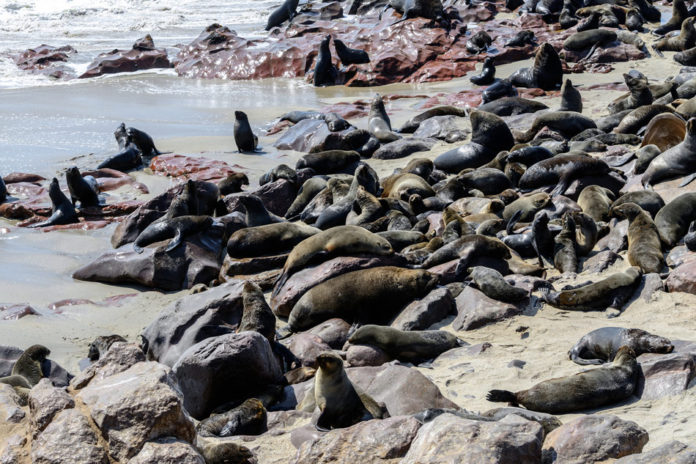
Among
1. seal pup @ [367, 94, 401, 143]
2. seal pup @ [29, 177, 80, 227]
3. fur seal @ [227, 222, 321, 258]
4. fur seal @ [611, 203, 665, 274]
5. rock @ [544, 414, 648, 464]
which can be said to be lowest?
seal pup @ [29, 177, 80, 227]

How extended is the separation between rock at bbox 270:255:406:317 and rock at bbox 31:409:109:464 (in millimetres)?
3776

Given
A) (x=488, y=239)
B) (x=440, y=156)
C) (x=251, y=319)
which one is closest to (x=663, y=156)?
(x=488, y=239)

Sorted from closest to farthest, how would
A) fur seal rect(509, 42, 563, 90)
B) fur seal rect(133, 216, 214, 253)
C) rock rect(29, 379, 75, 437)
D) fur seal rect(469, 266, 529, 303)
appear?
rock rect(29, 379, 75, 437), fur seal rect(469, 266, 529, 303), fur seal rect(133, 216, 214, 253), fur seal rect(509, 42, 563, 90)

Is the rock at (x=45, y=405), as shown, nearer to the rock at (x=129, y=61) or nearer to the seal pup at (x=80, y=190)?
the seal pup at (x=80, y=190)

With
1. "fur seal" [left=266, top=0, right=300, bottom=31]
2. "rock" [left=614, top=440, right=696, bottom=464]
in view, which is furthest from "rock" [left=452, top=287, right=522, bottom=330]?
"fur seal" [left=266, top=0, right=300, bottom=31]

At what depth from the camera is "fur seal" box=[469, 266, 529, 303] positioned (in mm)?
6246

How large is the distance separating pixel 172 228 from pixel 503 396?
5.27 metres

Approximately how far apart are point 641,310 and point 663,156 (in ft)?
9.81

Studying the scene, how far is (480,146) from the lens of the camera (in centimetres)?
1085

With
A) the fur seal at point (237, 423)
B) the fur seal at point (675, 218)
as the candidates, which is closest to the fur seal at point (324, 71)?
the fur seal at point (675, 218)

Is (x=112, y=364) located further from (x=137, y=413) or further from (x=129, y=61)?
(x=129, y=61)

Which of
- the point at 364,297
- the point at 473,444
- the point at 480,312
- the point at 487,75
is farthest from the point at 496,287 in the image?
the point at 487,75

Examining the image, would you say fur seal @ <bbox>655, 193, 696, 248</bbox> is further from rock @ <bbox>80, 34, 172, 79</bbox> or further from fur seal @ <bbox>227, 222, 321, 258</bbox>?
rock @ <bbox>80, 34, 172, 79</bbox>

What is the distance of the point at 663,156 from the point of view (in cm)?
834
